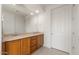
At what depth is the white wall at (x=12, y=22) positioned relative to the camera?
144 centimetres

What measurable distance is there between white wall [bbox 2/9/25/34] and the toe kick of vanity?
0.15 metres

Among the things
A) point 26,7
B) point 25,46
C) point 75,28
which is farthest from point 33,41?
point 75,28

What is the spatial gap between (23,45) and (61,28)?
0.74 m

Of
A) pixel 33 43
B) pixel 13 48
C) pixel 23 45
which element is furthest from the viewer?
pixel 33 43

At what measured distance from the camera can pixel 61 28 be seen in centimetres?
162

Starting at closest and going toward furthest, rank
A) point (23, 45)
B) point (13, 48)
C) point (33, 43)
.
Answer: point (13, 48)
point (23, 45)
point (33, 43)

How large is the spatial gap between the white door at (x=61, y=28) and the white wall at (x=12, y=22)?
0.57 m

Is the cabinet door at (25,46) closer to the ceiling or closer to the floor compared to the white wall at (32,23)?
closer to the floor

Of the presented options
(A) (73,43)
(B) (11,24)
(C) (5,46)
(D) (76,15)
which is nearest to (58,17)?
(D) (76,15)

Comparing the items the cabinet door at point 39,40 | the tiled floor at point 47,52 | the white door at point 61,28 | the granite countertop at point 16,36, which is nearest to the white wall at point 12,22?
the granite countertop at point 16,36

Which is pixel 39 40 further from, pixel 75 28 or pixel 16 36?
pixel 75 28

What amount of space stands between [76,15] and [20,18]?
0.96 m

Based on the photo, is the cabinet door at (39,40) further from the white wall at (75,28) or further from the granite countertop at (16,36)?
the white wall at (75,28)

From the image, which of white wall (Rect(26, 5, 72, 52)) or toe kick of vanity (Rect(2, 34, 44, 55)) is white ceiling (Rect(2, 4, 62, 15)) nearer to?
white wall (Rect(26, 5, 72, 52))
